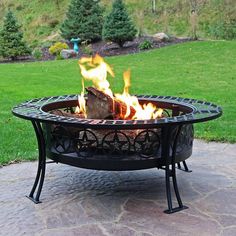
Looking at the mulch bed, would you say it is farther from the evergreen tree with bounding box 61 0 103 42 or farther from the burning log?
the burning log

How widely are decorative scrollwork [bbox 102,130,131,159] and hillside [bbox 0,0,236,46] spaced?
50.9ft

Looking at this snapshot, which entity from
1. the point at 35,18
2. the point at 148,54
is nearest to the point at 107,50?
the point at 148,54

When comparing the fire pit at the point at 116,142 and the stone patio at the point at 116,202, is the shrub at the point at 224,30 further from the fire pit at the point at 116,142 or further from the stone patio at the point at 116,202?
the fire pit at the point at 116,142

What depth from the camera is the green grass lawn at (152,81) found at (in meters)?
5.62

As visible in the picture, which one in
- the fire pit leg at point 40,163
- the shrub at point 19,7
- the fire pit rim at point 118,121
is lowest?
the fire pit leg at point 40,163

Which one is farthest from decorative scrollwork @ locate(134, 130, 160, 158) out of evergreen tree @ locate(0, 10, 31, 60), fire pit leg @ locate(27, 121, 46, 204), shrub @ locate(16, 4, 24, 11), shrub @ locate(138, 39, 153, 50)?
shrub @ locate(16, 4, 24, 11)

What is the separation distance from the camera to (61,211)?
328 cm

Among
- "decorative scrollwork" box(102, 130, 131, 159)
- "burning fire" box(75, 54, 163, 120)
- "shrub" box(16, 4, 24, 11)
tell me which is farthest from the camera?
"shrub" box(16, 4, 24, 11)

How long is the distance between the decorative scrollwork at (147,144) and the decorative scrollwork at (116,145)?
0.07 m

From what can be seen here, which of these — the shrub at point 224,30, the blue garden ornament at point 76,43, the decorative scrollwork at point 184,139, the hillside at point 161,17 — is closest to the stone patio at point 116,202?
the decorative scrollwork at point 184,139

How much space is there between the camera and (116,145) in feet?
10.7

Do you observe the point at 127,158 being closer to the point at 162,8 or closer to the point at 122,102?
the point at 122,102

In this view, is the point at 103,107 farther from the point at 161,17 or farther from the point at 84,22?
the point at 161,17

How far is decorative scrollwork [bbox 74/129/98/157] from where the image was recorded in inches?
129
